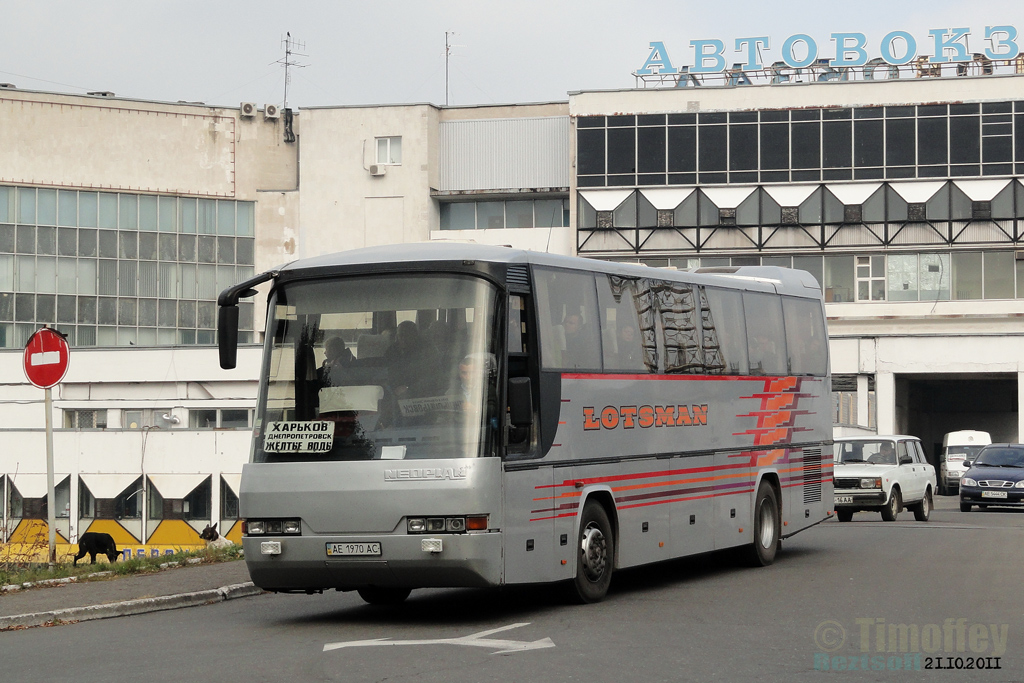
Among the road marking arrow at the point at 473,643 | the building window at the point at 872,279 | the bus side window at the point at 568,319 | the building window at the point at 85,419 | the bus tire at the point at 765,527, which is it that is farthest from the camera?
the building window at the point at 872,279

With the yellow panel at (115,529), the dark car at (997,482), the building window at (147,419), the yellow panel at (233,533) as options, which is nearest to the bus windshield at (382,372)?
the dark car at (997,482)

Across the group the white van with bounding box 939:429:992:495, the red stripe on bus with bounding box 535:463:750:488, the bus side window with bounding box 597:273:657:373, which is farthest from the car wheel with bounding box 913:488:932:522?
the white van with bounding box 939:429:992:495

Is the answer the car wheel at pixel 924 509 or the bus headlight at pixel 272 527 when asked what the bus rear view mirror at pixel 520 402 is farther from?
the car wheel at pixel 924 509

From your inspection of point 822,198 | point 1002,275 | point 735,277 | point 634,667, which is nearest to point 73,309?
point 822,198

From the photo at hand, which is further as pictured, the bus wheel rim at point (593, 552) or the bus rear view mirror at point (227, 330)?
the bus wheel rim at point (593, 552)

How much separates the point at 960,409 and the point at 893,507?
4470 cm

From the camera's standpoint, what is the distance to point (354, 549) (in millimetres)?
11391

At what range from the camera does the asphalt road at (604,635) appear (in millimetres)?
8891

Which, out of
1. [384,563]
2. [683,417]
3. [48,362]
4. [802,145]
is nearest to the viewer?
[384,563]

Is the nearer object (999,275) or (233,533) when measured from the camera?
(233,533)

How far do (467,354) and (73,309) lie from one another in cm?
5959

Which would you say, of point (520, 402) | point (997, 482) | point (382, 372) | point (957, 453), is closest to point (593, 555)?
point (520, 402)

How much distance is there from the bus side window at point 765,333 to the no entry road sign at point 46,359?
8.01 meters

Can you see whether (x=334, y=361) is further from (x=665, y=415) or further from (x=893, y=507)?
(x=893, y=507)
